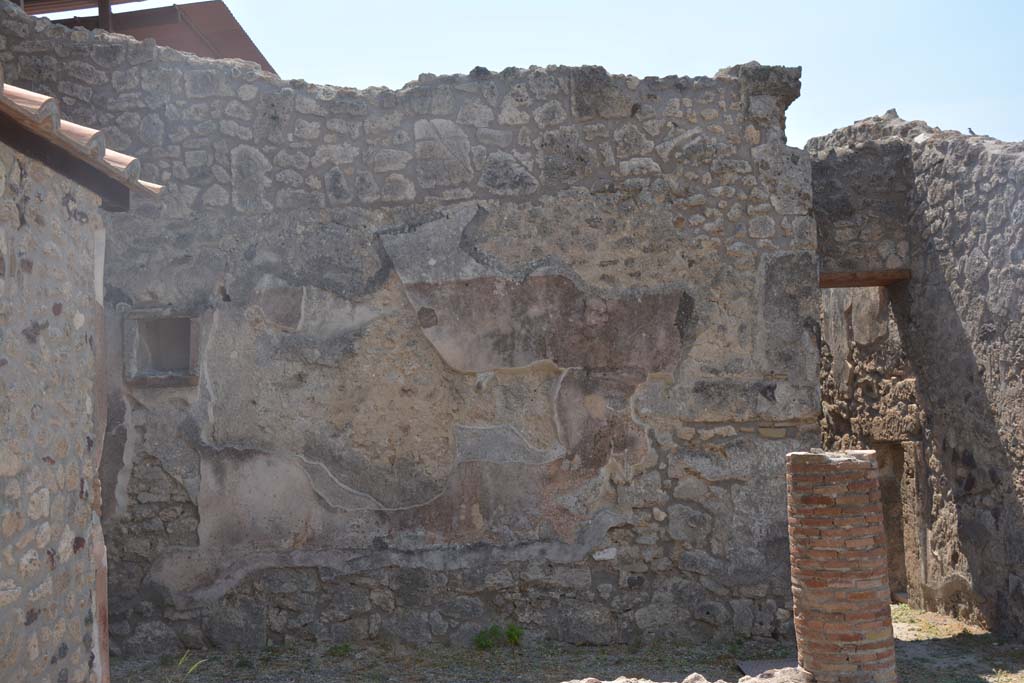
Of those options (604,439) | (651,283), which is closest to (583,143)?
(651,283)

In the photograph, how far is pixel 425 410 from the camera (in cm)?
615

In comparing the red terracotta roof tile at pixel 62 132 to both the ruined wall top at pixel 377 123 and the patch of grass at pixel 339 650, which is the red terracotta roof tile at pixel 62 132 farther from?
the patch of grass at pixel 339 650

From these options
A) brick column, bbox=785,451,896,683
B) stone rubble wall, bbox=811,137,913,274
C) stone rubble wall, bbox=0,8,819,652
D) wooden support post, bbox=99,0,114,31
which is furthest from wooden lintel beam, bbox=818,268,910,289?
wooden support post, bbox=99,0,114,31

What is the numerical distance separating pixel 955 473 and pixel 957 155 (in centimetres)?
201

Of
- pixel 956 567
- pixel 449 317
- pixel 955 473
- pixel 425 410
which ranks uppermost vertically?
pixel 449 317

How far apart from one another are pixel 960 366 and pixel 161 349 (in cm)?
492

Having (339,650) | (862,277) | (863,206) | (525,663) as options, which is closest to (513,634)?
(525,663)

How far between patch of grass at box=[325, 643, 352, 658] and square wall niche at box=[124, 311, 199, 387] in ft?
5.66

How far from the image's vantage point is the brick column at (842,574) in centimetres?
456

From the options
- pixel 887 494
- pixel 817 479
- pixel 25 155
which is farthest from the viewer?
pixel 887 494

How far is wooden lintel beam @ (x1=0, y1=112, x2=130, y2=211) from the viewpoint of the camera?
3283 mm

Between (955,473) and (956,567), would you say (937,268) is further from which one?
(956,567)

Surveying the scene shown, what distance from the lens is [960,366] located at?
659cm

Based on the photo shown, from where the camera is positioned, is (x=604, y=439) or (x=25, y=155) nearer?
(x=25, y=155)
